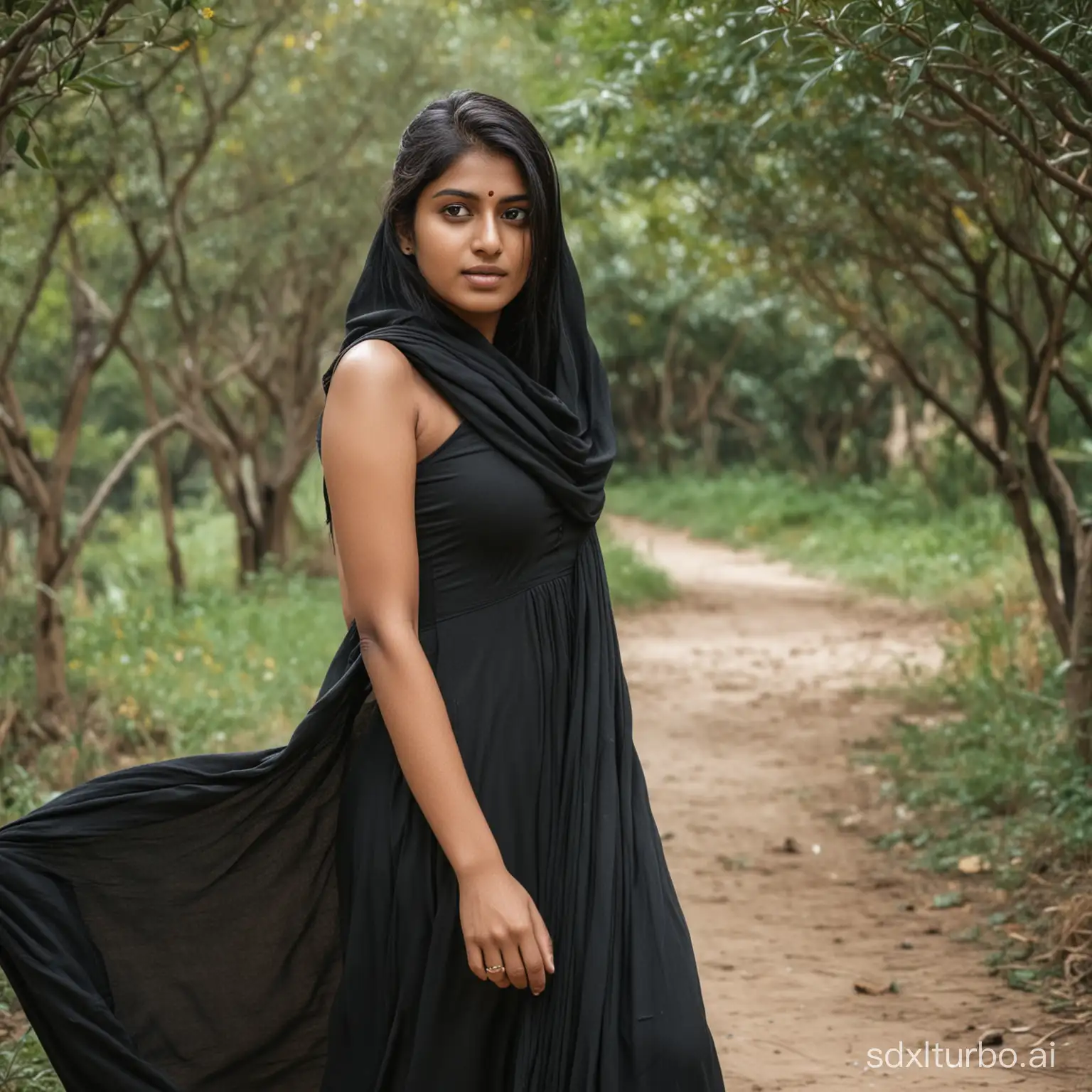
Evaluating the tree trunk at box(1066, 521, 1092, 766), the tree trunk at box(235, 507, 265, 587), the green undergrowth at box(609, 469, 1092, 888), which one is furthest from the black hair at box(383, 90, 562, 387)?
the tree trunk at box(235, 507, 265, 587)

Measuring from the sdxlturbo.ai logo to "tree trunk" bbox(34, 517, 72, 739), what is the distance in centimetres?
443

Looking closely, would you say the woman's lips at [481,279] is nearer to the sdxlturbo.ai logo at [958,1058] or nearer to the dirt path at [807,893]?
the dirt path at [807,893]

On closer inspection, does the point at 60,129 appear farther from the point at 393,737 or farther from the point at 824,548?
the point at 824,548

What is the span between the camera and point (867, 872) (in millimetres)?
5789

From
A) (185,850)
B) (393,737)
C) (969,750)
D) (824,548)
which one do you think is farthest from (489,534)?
(824,548)

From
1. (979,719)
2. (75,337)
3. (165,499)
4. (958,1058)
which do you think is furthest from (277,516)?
(958,1058)

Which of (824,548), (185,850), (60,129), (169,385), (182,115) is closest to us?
(185,850)

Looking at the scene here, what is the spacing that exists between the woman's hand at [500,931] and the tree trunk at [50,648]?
17.8 feet

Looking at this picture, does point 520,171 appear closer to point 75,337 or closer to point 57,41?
point 57,41

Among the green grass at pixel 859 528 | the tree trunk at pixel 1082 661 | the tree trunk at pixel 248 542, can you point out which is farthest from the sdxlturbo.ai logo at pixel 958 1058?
the tree trunk at pixel 248 542

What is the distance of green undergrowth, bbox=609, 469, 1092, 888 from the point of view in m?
5.43

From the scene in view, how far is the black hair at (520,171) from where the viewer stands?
2162 mm

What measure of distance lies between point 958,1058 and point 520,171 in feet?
8.96

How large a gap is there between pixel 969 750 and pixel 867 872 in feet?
3.74
